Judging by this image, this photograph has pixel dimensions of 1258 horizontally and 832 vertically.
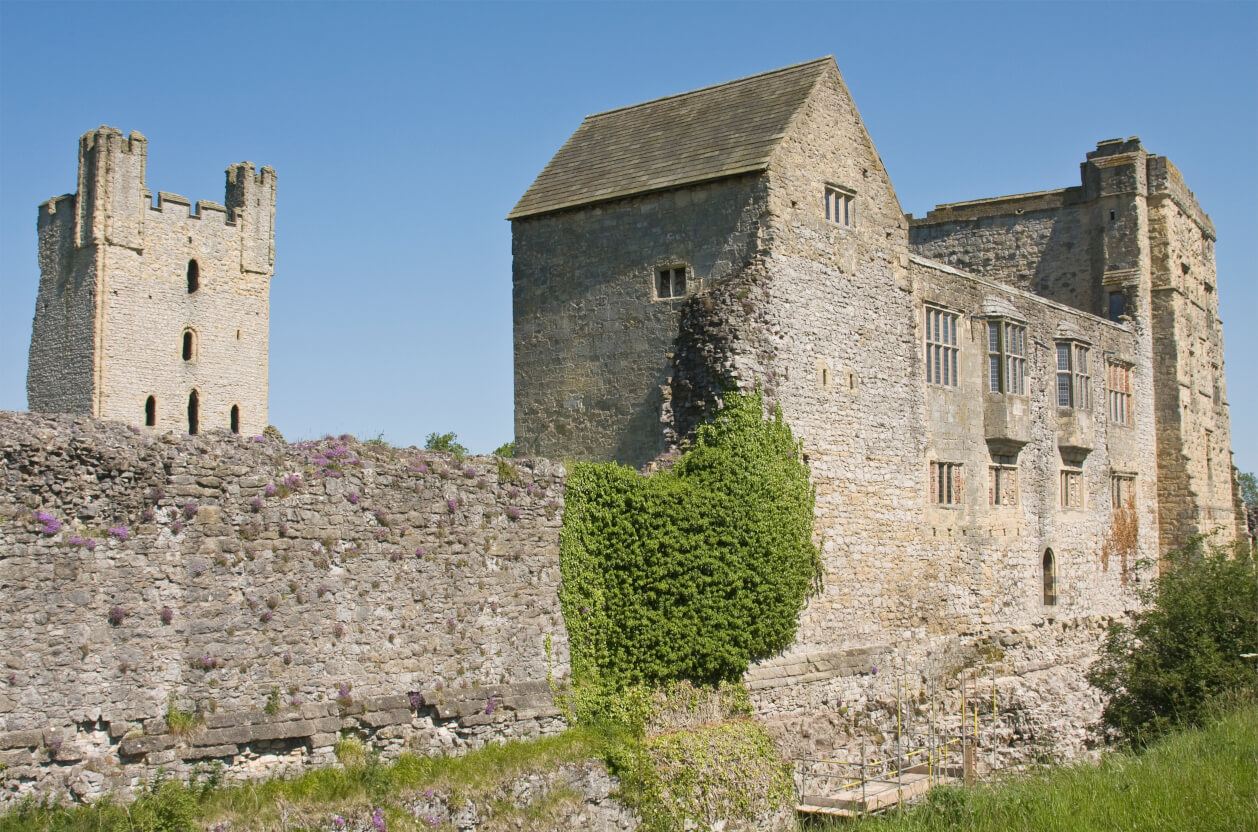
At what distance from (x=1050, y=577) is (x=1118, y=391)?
6257mm

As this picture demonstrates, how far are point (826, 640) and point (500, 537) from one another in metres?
6.93

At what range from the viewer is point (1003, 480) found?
86.6ft

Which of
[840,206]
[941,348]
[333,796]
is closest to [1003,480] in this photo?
[941,348]

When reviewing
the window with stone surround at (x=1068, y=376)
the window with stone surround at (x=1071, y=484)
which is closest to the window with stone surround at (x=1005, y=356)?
the window with stone surround at (x=1068, y=376)

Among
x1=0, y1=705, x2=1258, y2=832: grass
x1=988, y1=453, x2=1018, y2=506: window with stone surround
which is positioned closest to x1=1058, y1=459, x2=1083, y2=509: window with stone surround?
x1=988, y1=453, x2=1018, y2=506: window with stone surround

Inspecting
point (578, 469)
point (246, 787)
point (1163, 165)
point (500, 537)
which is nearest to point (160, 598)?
point (246, 787)

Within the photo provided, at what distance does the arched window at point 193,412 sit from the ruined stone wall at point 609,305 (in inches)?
1232

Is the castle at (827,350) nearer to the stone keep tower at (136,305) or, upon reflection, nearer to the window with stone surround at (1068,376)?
the window with stone surround at (1068,376)

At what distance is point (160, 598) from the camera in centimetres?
1311

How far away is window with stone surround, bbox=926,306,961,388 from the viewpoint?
24422mm

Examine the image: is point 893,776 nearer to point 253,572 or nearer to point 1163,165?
point 253,572

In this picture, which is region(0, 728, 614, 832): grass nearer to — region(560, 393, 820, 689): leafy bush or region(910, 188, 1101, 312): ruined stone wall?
region(560, 393, 820, 689): leafy bush

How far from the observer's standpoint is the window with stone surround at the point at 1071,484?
94.6ft

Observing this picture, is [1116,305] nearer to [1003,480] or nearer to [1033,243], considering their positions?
[1033,243]
